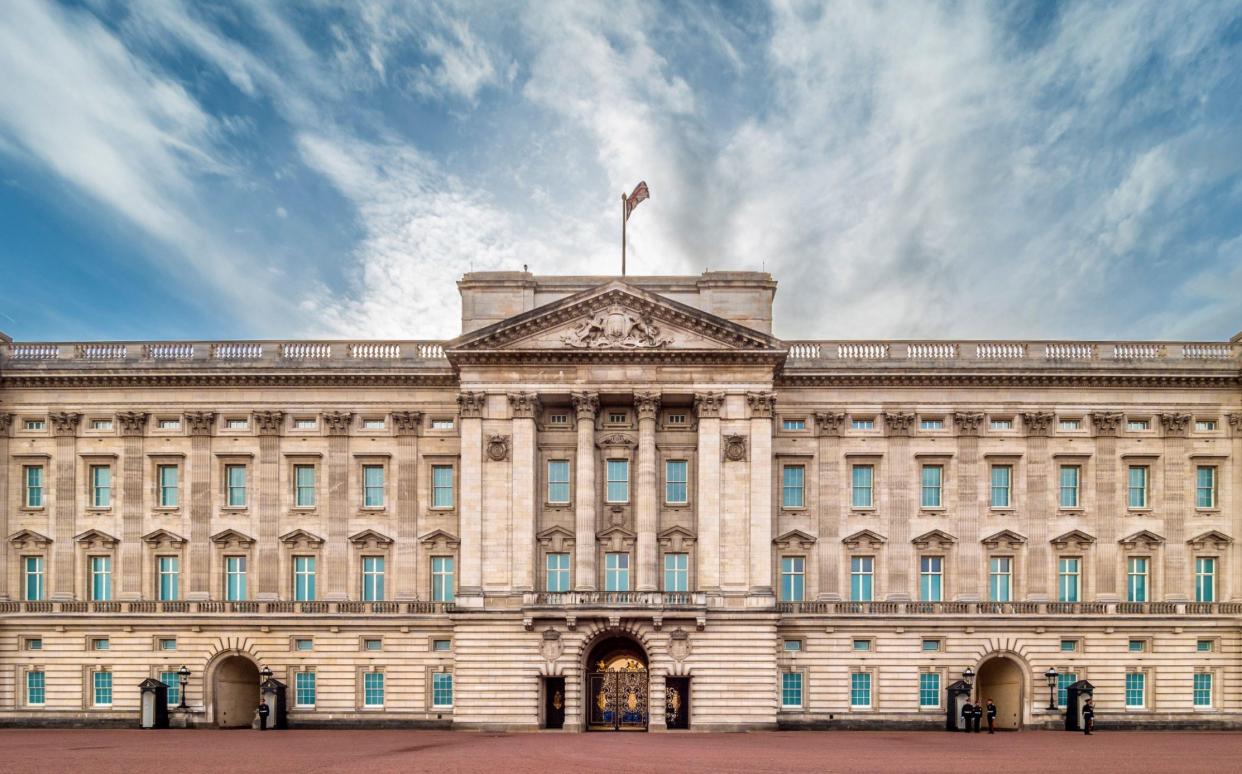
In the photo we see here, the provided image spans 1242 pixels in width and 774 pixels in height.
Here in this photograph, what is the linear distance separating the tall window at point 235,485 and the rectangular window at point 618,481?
20.0 meters

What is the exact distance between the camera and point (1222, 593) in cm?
5009

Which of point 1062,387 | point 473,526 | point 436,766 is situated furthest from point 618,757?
point 1062,387

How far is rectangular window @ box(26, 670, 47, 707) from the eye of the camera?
5031 cm

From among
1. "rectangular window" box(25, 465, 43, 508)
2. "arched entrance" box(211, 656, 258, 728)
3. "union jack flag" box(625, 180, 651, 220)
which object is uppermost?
→ "union jack flag" box(625, 180, 651, 220)

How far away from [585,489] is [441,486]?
28.2 ft

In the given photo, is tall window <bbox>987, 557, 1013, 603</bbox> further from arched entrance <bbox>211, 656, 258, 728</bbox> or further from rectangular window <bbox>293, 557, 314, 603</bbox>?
arched entrance <bbox>211, 656, 258, 728</bbox>

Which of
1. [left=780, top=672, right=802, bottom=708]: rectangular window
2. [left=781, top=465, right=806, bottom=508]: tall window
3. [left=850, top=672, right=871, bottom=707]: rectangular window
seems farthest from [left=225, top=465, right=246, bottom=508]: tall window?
[left=850, top=672, right=871, bottom=707]: rectangular window

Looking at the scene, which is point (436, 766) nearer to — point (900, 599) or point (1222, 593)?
point (900, 599)

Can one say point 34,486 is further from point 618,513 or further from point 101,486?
point 618,513

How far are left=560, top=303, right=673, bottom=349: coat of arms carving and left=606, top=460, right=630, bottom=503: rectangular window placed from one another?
6255 mm

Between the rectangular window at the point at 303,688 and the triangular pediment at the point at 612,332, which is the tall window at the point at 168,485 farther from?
the triangular pediment at the point at 612,332

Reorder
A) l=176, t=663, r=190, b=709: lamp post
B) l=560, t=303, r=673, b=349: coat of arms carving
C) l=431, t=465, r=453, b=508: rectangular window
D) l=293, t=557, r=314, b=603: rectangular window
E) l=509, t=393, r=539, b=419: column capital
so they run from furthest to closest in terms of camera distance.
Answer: l=431, t=465, r=453, b=508: rectangular window
l=293, t=557, r=314, b=603: rectangular window
l=176, t=663, r=190, b=709: lamp post
l=560, t=303, r=673, b=349: coat of arms carving
l=509, t=393, r=539, b=419: column capital

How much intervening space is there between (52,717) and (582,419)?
31.9 meters

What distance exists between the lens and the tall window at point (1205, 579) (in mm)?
50250
